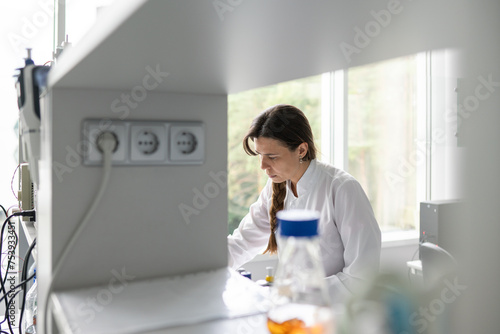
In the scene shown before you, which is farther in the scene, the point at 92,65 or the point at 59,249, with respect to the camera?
the point at 59,249

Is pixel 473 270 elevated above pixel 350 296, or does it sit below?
below

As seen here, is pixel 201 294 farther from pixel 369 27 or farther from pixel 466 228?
pixel 466 228

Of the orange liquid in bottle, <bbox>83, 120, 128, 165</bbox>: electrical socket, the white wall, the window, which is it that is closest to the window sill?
the window

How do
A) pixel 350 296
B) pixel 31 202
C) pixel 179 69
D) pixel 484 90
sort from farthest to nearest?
pixel 31 202
pixel 484 90
pixel 179 69
pixel 350 296

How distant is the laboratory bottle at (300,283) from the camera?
0.30 m

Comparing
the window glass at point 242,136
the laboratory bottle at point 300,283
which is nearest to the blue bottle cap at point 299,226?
the laboratory bottle at point 300,283

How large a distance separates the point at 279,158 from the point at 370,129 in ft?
6.24

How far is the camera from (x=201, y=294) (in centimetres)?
56

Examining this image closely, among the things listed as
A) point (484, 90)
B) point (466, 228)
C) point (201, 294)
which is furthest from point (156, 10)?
point (466, 228)

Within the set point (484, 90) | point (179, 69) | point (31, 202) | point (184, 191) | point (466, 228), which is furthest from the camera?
point (31, 202)

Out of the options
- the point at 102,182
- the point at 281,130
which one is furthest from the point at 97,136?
the point at 281,130

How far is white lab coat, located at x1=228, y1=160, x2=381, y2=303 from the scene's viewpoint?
59.9 inches

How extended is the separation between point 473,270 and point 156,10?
1.18 meters

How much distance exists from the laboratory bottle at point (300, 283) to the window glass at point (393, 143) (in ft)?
10.2
